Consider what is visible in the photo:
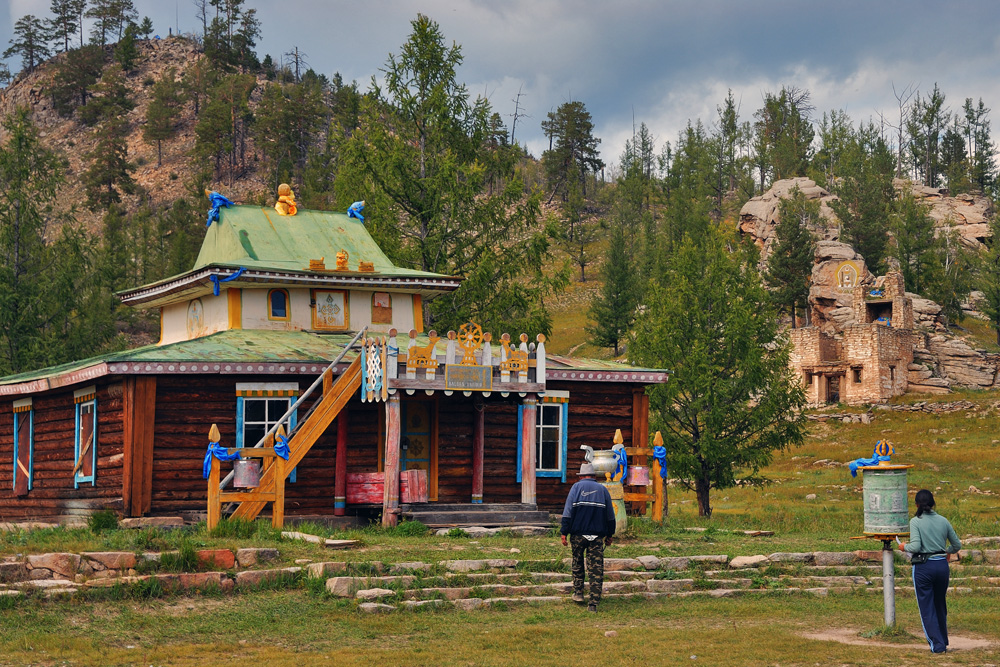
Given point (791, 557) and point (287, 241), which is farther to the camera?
point (287, 241)

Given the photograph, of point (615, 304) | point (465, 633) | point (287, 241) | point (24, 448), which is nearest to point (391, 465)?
point (465, 633)

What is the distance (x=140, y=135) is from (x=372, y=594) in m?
139

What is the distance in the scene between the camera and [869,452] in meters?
52.0

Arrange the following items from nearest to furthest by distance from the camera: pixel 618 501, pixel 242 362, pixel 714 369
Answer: pixel 618 501 < pixel 242 362 < pixel 714 369

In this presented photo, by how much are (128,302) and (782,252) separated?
57.6 metres

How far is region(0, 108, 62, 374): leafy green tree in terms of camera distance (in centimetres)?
4228

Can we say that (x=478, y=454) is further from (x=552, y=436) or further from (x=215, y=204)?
(x=215, y=204)

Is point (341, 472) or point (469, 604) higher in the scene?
point (341, 472)

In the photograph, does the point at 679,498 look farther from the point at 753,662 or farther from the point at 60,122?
the point at 60,122

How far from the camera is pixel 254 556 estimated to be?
54.6 ft

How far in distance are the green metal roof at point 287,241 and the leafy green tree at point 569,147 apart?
Answer: 9378cm

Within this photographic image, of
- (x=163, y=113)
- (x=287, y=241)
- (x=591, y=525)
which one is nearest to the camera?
(x=591, y=525)

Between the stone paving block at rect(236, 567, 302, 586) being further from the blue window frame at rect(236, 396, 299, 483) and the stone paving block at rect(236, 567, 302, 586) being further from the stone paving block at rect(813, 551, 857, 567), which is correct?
the stone paving block at rect(813, 551, 857, 567)

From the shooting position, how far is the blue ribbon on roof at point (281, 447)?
2159 centimetres
